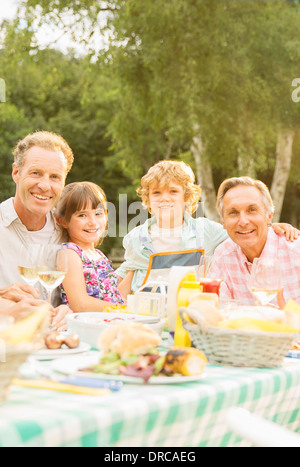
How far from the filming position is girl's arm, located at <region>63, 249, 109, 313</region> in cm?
296

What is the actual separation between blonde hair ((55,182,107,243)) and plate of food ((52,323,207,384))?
1.92m

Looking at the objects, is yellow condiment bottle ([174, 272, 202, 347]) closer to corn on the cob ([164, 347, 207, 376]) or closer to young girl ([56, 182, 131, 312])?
corn on the cob ([164, 347, 207, 376])

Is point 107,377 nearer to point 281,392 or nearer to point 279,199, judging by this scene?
point 281,392

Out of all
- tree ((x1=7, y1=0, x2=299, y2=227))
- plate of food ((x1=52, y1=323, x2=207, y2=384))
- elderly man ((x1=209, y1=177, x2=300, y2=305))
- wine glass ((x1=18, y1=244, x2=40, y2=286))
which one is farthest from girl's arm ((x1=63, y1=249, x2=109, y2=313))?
tree ((x1=7, y1=0, x2=299, y2=227))

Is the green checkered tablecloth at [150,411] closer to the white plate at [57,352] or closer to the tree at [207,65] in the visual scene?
the white plate at [57,352]

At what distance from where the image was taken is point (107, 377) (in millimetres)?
1343

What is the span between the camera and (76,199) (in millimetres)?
3314

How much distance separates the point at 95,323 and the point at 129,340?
45cm

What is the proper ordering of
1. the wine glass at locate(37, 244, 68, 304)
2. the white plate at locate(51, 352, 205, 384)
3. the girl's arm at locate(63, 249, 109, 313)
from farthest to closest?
the girl's arm at locate(63, 249, 109, 313) → the wine glass at locate(37, 244, 68, 304) → the white plate at locate(51, 352, 205, 384)

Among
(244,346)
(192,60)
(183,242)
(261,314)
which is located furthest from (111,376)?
(192,60)

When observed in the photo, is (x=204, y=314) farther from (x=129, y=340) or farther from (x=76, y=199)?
(x=76, y=199)

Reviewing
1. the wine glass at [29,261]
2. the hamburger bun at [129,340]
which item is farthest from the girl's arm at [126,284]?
the hamburger bun at [129,340]

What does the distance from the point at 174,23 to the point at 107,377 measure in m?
12.8

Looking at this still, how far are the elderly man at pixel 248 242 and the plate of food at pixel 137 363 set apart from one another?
175cm
